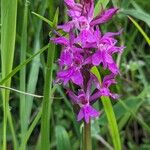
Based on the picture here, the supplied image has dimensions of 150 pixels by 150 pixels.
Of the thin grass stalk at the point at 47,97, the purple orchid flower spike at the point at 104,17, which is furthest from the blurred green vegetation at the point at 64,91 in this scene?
the purple orchid flower spike at the point at 104,17

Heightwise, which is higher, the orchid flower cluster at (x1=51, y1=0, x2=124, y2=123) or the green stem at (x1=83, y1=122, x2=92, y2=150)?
the orchid flower cluster at (x1=51, y1=0, x2=124, y2=123)

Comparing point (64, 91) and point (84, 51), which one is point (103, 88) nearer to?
point (84, 51)

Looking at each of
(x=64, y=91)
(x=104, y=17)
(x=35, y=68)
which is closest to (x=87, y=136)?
(x=104, y=17)

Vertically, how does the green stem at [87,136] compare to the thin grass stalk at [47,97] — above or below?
below

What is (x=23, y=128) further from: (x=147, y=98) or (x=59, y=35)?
(x=147, y=98)

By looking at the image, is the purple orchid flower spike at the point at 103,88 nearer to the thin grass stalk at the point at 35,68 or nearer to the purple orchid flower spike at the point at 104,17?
the purple orchid flower spike at the point at 104,17

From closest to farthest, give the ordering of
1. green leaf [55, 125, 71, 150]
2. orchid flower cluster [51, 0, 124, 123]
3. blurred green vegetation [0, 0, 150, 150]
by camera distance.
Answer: orchid flower cluster [51, 0, 124, 123] < green leaf [55, 125, 71, 150] < blurred green vegetation [0, 0, 150, 150]

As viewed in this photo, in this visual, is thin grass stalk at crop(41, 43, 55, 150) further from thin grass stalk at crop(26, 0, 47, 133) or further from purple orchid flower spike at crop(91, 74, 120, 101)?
thin grass stalk at crop(26, 0, 47, 133)

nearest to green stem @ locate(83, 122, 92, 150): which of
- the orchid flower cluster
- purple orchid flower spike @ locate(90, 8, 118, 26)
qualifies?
the orchid flower cluster
